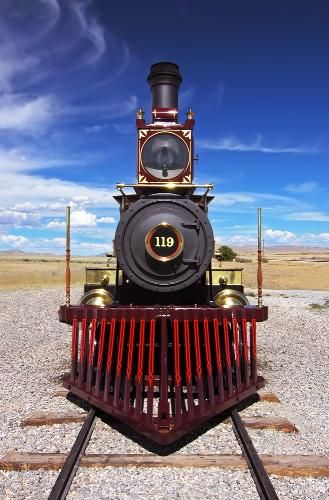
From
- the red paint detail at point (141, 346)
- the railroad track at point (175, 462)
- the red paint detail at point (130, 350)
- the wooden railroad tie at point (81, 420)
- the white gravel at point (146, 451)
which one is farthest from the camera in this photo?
the red paint detail at point (141, 346)

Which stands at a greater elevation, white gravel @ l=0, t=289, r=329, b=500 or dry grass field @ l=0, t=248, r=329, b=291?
dry grass field @ l=0, t=248, r=329, b=291

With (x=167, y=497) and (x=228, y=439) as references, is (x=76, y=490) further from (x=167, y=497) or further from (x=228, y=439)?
(x=228, y=439)

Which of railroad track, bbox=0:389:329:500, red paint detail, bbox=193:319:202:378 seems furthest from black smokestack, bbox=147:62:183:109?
railroad track, bbox=0:389:329:500

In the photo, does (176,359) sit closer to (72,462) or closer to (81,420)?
(81,420)

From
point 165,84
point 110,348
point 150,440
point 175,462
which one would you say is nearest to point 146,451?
point 150,440

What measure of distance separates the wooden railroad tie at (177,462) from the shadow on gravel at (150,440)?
29cm

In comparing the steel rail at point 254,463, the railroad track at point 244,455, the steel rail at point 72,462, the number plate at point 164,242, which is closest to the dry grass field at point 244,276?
the number plate at point 164,242

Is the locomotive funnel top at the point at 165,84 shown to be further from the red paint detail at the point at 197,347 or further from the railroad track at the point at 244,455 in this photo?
the railroad track at the point at 244,455

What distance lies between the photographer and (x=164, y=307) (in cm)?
616

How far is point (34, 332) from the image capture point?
13.4m

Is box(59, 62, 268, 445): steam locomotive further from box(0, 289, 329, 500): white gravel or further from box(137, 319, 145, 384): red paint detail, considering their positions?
box(0, 289, 329, 500): white gravel

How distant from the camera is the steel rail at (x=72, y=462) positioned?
3924 mm

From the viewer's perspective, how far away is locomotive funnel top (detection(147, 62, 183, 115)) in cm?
795

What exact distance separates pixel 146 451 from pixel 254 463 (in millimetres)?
1159
